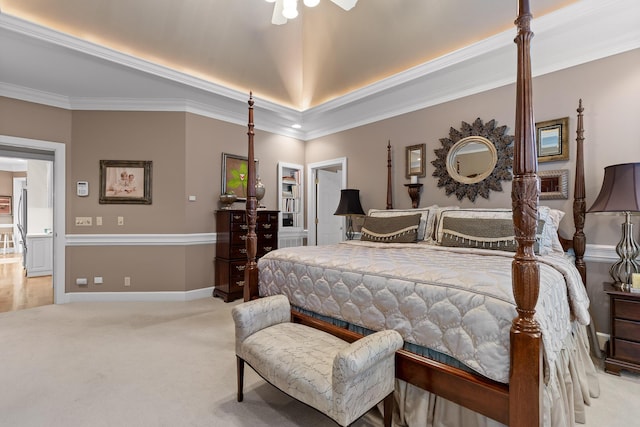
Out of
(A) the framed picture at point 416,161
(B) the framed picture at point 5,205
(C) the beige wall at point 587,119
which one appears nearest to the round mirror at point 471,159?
(C) the beige wall at point 587,119

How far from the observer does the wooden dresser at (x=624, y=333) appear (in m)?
2.19

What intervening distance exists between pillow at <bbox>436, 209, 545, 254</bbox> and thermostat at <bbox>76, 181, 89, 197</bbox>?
4.33 m

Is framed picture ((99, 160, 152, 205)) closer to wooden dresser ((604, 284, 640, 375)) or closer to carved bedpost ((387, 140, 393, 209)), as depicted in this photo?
carved bedpost ((387, 140, 393, 209))

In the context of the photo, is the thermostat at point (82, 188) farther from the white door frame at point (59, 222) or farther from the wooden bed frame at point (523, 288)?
the wooden bed frame at point (523, 288)

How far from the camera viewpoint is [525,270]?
1.22 meters

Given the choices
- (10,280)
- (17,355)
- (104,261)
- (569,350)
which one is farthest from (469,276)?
(10,280)

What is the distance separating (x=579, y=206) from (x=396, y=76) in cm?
227


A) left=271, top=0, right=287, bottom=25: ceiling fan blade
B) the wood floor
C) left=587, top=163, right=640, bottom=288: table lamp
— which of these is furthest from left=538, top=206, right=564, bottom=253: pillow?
→ the wood floor

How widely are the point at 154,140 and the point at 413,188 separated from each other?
136 inches

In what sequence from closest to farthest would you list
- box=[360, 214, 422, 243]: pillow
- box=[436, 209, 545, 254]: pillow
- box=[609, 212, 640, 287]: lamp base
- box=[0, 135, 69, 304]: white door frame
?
box=[609, 212, 640, 287]: lamp base, box=[436, 209, 545, 254]: pillow, box=[360, 214, 422, 243]: pillow, box=[0, 135, 69, 304]: white door frame

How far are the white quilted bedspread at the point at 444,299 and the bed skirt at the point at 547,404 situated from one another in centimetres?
16

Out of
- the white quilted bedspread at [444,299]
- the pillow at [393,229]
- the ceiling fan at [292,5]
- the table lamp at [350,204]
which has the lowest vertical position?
the white quilted bedspread at [444,299]

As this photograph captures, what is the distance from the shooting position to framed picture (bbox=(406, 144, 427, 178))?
13.0ft

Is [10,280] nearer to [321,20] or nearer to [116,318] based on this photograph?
[116,318]
